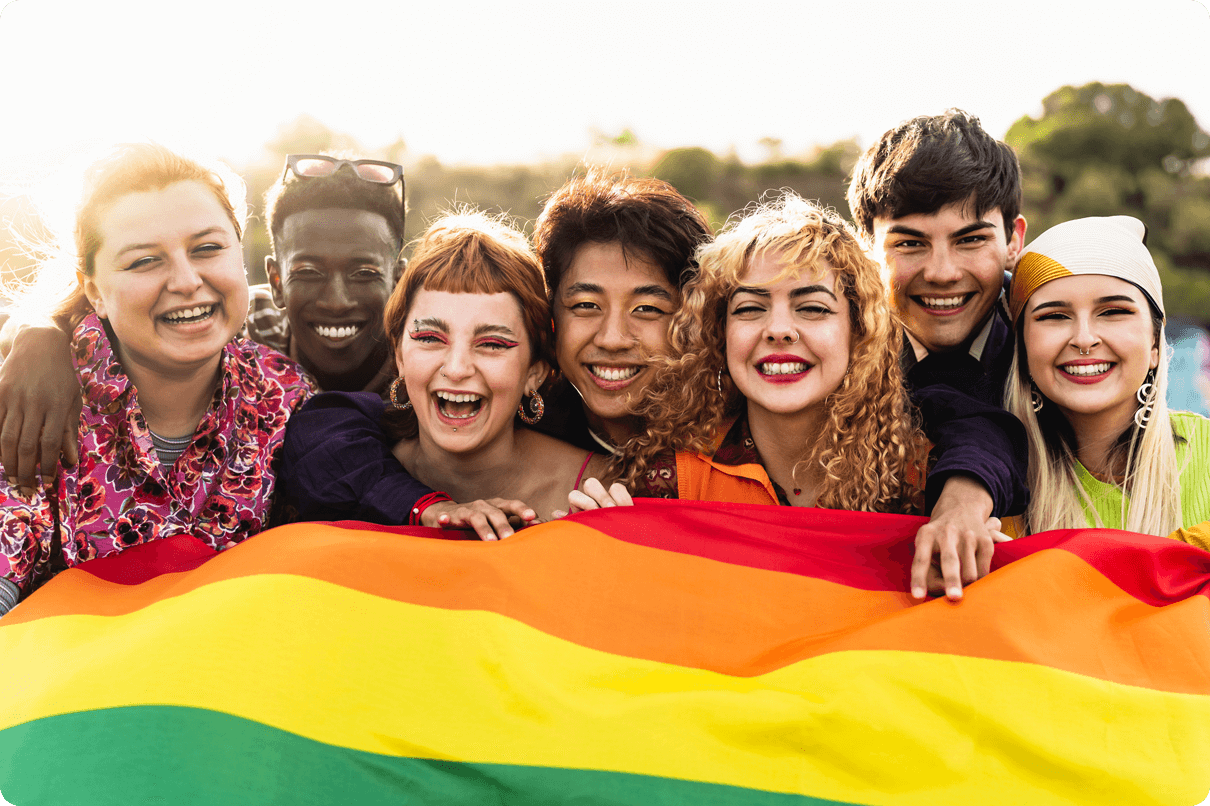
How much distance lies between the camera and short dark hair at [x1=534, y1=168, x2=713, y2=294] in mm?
3465

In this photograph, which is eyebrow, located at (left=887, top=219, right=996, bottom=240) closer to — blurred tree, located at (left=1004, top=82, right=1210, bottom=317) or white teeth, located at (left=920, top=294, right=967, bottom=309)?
white teeth, located at (left=920, top=294, right=967, bottom=309)

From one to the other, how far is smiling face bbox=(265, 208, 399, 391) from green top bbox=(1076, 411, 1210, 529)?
3273 mm

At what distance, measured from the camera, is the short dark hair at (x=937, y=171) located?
377cm

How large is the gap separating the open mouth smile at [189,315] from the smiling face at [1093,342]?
307 centimetres

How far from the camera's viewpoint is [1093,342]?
3123 millimetres

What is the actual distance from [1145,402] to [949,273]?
92cm

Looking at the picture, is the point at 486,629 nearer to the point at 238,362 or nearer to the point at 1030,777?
the point at 1030,777

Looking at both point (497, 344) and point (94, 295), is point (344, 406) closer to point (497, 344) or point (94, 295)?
point (497, 344)

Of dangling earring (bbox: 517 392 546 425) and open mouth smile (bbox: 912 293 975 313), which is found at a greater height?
open mouth smile (bbox: 912 293 975 313)

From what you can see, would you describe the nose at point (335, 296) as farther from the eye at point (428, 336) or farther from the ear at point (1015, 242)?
the ear at point (1015, 242)

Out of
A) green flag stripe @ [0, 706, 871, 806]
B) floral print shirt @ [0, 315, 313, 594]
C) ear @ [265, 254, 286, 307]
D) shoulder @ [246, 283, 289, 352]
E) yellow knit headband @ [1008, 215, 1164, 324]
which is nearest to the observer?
green flag stripe @ [0, 706, 871, 806]

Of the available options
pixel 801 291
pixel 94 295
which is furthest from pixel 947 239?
pixel 94 295

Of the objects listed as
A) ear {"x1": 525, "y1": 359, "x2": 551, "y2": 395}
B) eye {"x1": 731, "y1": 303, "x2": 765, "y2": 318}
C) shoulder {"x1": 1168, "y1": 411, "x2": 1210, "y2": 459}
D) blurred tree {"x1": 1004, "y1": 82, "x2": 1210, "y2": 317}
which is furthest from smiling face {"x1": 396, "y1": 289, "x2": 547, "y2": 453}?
blurred tree {"x1": 1004, "y1": 82, "x2": 1210, "y2": 317}

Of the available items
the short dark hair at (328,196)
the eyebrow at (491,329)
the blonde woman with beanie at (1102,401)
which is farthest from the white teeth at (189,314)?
the blonde woman with beanie at (1102,401)
